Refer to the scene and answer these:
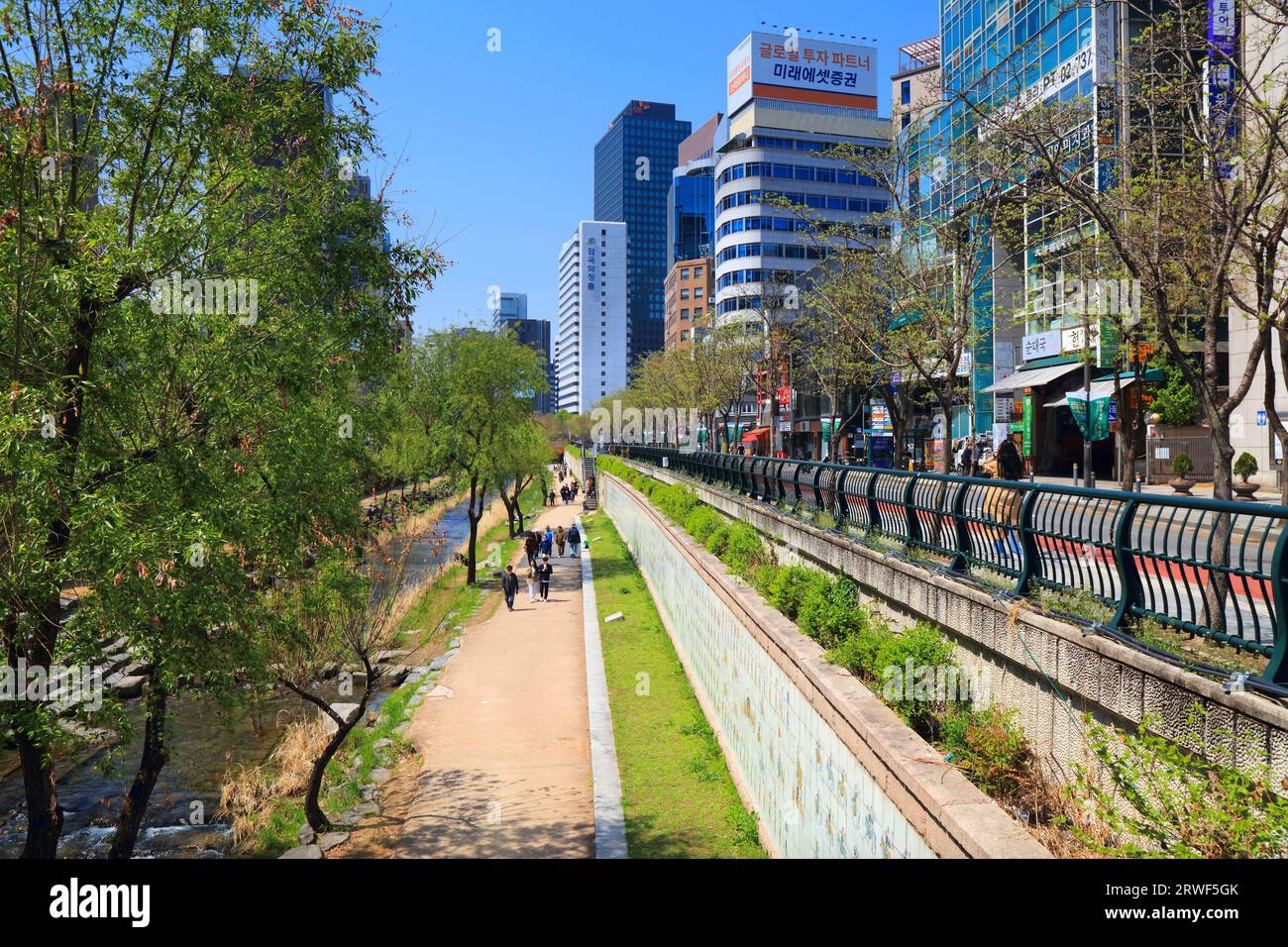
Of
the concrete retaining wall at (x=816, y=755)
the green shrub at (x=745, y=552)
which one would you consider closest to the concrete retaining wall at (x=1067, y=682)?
the concrete retaining wall at (x=816, y=755)

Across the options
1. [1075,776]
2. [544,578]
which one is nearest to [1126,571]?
[1075,776]

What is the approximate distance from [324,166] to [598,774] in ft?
33.4

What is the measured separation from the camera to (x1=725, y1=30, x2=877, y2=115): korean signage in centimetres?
10306

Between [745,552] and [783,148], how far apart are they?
92999mm

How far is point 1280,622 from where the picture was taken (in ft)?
16.3

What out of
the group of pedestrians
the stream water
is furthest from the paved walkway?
the stream water

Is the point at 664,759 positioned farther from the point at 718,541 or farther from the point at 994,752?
the point at 994,752

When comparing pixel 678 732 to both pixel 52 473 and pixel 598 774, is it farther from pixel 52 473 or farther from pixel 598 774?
pixel 52 473

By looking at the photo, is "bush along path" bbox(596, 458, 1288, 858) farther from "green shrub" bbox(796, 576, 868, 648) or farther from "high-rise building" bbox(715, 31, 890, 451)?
"high-rise building" bbox(715, 31, 890, 451)

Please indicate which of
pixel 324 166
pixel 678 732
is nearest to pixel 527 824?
pixel 678 732

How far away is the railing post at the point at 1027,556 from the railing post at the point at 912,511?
2.82 metres

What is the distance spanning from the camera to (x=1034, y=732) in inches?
268
